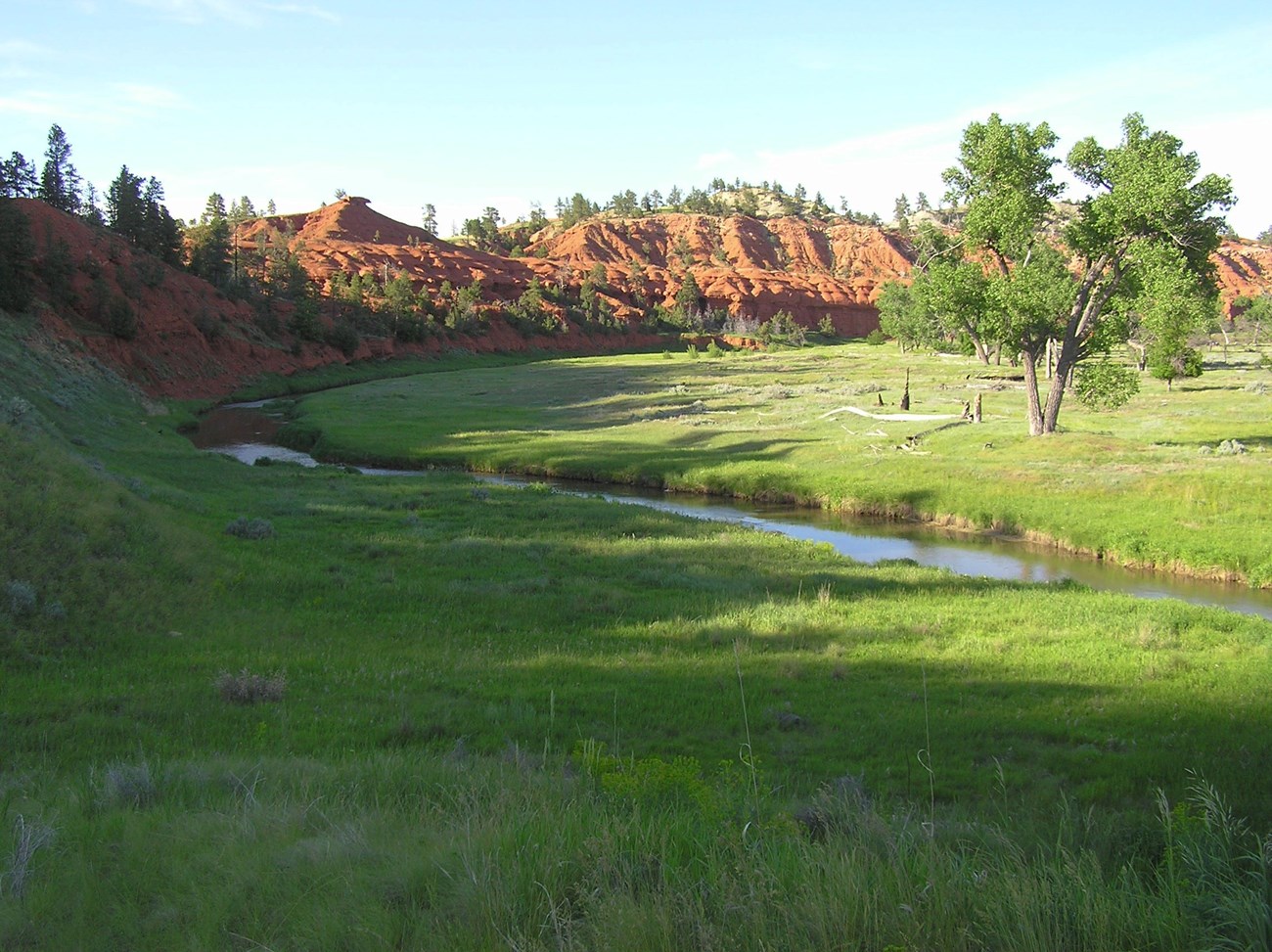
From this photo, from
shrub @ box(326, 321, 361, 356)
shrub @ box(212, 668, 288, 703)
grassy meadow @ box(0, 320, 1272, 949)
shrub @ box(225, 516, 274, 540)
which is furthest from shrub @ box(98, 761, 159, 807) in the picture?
shrub @ box(326, 321, 361, 356)

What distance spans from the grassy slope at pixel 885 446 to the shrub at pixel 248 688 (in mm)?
21292

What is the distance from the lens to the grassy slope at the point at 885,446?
25.1 metres

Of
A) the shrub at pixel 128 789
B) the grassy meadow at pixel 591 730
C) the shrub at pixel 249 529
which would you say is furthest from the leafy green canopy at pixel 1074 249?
the shrub at pixel 128 789

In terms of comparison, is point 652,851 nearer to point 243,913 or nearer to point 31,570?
point 243,913

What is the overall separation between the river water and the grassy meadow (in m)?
1.45

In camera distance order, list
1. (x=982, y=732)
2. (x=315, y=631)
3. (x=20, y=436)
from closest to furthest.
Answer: (x=982, y=732), (x=315, y=631), (x=20, y=436)

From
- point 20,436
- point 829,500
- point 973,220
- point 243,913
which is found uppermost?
point 973,220

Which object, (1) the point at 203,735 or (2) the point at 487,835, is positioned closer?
(2) the point at 487,835

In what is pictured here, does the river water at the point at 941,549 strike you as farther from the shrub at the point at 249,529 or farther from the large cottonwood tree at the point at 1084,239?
the shrub at the point at 249,529

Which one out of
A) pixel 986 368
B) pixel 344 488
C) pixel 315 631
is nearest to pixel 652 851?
pixel 315 631

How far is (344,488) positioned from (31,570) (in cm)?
1708

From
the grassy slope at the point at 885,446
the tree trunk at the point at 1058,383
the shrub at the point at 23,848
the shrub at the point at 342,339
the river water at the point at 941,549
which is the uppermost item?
the shrub at the point at 342,339

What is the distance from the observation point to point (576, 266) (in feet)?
482

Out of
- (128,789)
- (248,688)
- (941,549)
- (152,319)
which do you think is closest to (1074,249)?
(941,549)
